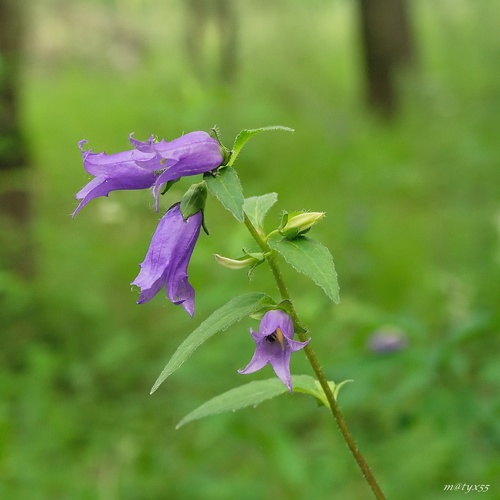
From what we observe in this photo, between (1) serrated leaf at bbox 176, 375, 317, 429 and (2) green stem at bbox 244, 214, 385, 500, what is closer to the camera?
(2) green stem at bbox 244, 214, 385, 500

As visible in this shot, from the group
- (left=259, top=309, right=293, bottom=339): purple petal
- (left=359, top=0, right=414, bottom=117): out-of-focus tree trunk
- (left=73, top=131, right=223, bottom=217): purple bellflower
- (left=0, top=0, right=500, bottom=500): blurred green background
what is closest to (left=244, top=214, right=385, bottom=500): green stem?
(left=259, top=309, right=293, bottom=339): purple petal

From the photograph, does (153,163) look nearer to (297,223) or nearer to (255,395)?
(297,223)

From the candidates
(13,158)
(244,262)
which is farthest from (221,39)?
(244,262)

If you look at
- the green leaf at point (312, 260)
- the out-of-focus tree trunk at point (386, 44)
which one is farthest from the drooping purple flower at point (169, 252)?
the out-of-focus tree trunk at point (386, 44)

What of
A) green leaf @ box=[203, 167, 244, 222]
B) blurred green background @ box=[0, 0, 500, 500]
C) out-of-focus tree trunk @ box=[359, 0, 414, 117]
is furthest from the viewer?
Answer: out-of-focus tree trunk @ box=[359, 0, 414, 117]

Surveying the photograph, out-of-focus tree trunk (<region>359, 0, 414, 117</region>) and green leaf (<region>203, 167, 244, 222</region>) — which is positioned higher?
green leaf (<region>203, 167, 244, 222</region>)

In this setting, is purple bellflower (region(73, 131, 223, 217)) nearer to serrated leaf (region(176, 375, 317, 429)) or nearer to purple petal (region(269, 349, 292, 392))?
purple petal (region(269, 349, 292, 392))

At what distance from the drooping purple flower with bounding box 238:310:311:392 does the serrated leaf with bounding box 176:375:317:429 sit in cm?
14

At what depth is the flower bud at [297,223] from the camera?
138cm

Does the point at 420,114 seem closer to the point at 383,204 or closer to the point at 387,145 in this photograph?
the point at 383,204

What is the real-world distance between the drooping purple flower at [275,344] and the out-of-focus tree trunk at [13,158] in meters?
4.09

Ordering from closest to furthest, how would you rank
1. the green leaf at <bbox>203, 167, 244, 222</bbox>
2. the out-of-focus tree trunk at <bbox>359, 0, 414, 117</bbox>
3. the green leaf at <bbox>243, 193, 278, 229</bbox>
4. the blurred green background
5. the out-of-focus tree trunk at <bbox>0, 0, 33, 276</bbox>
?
1. the green leaf at <bbox>203, 167, 244, 222</bbox>
2. the green leaf at <bbox>243, 193, 278, 229</bbox>
3. the blurred green background
4. the out-of-focus tree trunk at <bbox>0, 0, 33, 276</bbox>
5. the out-of-focus tree trunk at <bbox>359, 0, 414, 117</bbox>

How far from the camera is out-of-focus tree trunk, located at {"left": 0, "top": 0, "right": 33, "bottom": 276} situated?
17.6ft

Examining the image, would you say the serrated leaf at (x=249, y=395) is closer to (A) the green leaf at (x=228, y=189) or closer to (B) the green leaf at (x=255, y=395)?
(B) the green leaf at (x=255, y=395)
